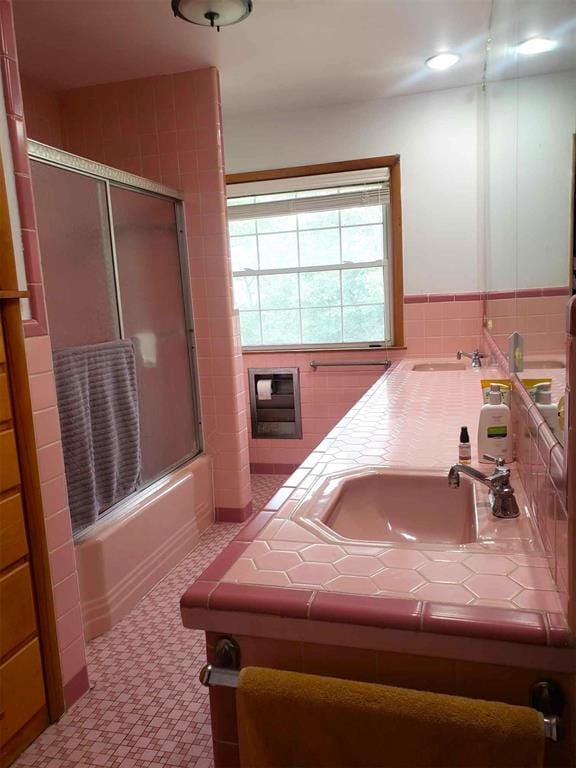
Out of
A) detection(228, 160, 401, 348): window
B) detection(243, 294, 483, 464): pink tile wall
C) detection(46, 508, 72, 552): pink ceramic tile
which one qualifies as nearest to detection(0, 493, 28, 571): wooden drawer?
detection(46, 508, 72, 552): pink ceramic tile

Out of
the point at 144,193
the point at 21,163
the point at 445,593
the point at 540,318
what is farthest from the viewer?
the point at 144,193

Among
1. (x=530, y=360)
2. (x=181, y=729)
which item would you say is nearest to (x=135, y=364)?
(x=181, y=729)

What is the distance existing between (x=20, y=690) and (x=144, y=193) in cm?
213

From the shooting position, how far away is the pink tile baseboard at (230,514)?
3.26 metres

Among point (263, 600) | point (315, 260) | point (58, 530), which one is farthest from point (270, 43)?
point (263, 600)

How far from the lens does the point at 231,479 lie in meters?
3.25

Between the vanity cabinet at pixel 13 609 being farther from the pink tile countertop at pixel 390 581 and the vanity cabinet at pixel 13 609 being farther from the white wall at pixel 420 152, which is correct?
the white wall at pixel 420 152

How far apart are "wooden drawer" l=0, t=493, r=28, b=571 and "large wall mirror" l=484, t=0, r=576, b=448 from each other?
4.47 ft

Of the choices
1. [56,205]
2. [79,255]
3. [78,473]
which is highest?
[56,205]

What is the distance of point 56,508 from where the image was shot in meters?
1.75

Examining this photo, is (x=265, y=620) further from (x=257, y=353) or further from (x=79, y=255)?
(x=257, y=353)

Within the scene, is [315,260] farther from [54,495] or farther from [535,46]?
[535,46]

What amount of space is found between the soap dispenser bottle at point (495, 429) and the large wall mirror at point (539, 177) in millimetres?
91

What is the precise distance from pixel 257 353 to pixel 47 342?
2.44m
